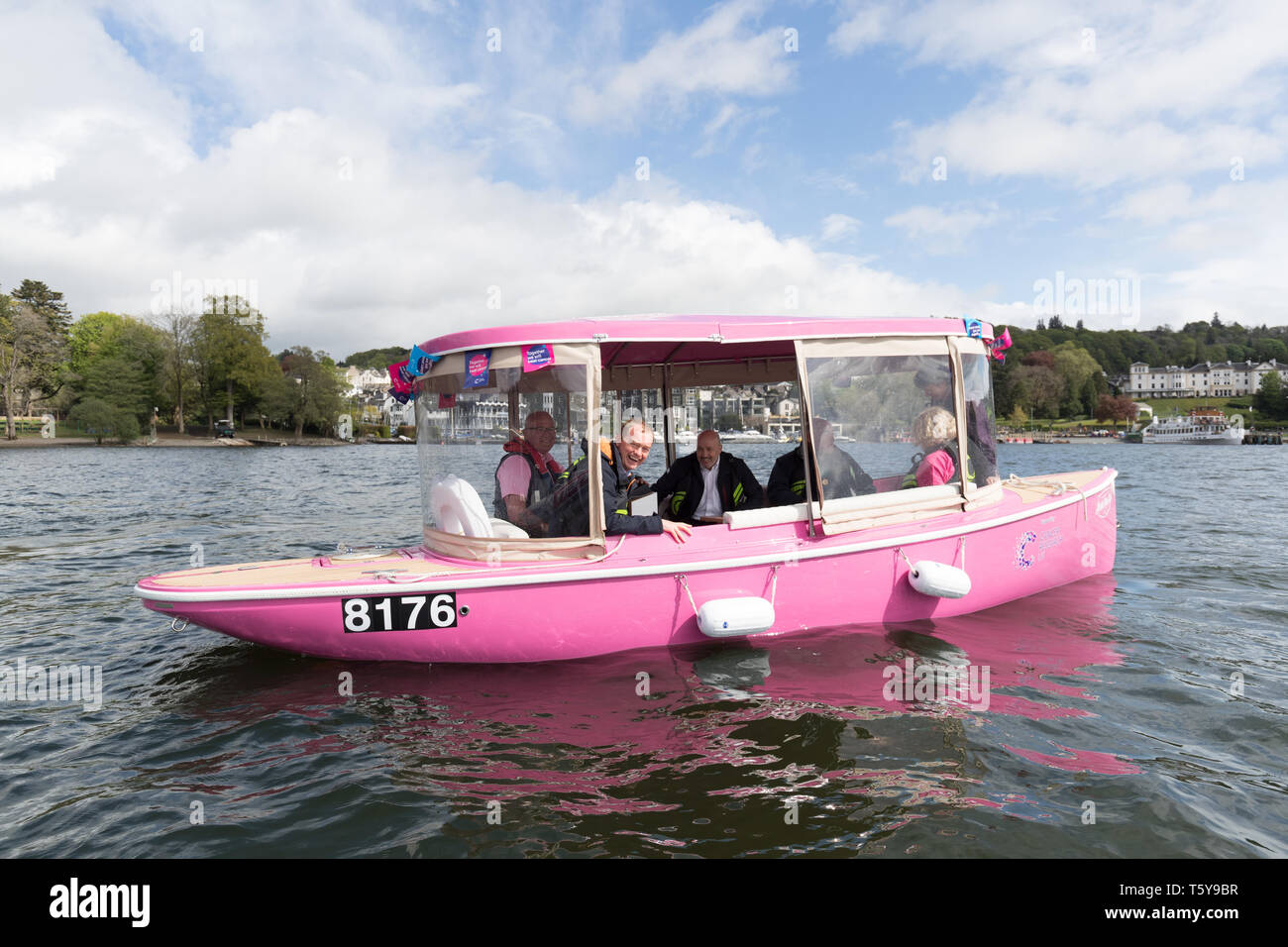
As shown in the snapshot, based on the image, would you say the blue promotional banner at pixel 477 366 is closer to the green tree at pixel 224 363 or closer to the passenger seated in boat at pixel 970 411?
the passenger seated in boat at pixel 970 411

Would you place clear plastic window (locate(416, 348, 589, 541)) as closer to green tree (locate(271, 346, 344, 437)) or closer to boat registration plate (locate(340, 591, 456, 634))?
boat registration plate (locate(340, 591, 456, 634))

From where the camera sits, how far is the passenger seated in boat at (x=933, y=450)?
282 inches

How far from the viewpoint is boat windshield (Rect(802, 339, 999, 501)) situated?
6559 mm

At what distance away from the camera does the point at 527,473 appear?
252 inches

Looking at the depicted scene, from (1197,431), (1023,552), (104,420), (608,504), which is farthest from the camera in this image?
(1197,431)


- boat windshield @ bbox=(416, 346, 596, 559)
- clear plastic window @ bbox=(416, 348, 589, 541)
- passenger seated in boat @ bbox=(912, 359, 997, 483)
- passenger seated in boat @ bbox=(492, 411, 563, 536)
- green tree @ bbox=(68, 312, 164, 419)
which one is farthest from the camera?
green tree @ bbox=(68, 312, 164, 419)

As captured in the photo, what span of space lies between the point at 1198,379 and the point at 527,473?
16136 cm

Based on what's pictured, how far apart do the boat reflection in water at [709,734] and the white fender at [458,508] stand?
1095 millimetres

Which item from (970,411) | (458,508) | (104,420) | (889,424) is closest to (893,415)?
(889,424)

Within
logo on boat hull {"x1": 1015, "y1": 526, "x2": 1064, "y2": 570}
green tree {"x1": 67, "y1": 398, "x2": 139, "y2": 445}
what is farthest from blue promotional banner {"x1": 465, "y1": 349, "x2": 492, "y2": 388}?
green tree {"x1": 67, "y1": 398, "x2": 139, "y2": 445}

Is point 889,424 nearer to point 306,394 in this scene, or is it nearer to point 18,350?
point 18,350
